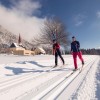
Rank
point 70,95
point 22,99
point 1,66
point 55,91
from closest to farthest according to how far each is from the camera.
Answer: point 22,99 → point 70,95 → point 55,91 → point 1,66

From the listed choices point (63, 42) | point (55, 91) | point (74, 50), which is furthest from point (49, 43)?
point (55, 91)

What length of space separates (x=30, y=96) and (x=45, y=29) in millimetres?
39525

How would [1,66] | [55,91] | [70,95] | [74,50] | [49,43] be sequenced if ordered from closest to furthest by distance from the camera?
[70,95], [55,91], [1,66], [74,50], [49,43]

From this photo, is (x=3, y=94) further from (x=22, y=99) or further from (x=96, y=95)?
(x=96, y=95)

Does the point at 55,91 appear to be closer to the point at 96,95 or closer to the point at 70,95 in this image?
the point at 70,95

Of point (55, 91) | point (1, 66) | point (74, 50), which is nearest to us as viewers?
point (55, 91)

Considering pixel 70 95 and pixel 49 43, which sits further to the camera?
pixel 49 43

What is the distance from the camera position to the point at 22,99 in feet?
15.6

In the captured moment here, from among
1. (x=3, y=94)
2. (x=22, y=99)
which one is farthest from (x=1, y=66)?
A: (x=22, y=99)

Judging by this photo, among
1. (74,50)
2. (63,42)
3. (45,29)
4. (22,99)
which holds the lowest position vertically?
(22,99)

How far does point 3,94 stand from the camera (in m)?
5.33

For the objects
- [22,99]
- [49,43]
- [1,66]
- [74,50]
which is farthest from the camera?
[49,43]

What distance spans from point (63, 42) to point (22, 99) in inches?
1503

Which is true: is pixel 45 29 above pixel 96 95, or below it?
above
